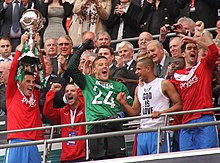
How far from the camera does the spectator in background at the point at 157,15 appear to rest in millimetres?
17031

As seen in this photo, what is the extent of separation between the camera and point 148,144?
13.7 m

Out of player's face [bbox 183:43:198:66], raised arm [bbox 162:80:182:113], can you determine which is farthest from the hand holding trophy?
player's face [bbox 183:43:198:66]

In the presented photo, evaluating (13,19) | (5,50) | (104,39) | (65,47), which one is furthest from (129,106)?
(13,19)

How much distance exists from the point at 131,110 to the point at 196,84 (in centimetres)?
100

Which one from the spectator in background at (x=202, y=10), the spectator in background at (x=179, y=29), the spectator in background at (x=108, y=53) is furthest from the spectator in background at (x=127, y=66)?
the spectator in background at (x=202, y=10)

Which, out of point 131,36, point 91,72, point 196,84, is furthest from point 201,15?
point 196,84

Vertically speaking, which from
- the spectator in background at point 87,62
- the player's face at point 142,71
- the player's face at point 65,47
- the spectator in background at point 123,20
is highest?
the spectator in background at point 123,20

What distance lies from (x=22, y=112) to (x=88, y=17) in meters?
3.91

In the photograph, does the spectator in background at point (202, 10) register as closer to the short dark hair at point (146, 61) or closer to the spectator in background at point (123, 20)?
the spectator in background at point (123, 20)

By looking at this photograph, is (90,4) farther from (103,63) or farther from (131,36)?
(103,63)

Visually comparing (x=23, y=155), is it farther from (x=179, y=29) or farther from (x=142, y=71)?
(x=179, y=29)

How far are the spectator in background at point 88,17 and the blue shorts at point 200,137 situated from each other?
4790mm

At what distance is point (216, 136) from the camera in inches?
528

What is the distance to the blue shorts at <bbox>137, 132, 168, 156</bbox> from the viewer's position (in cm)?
1359
